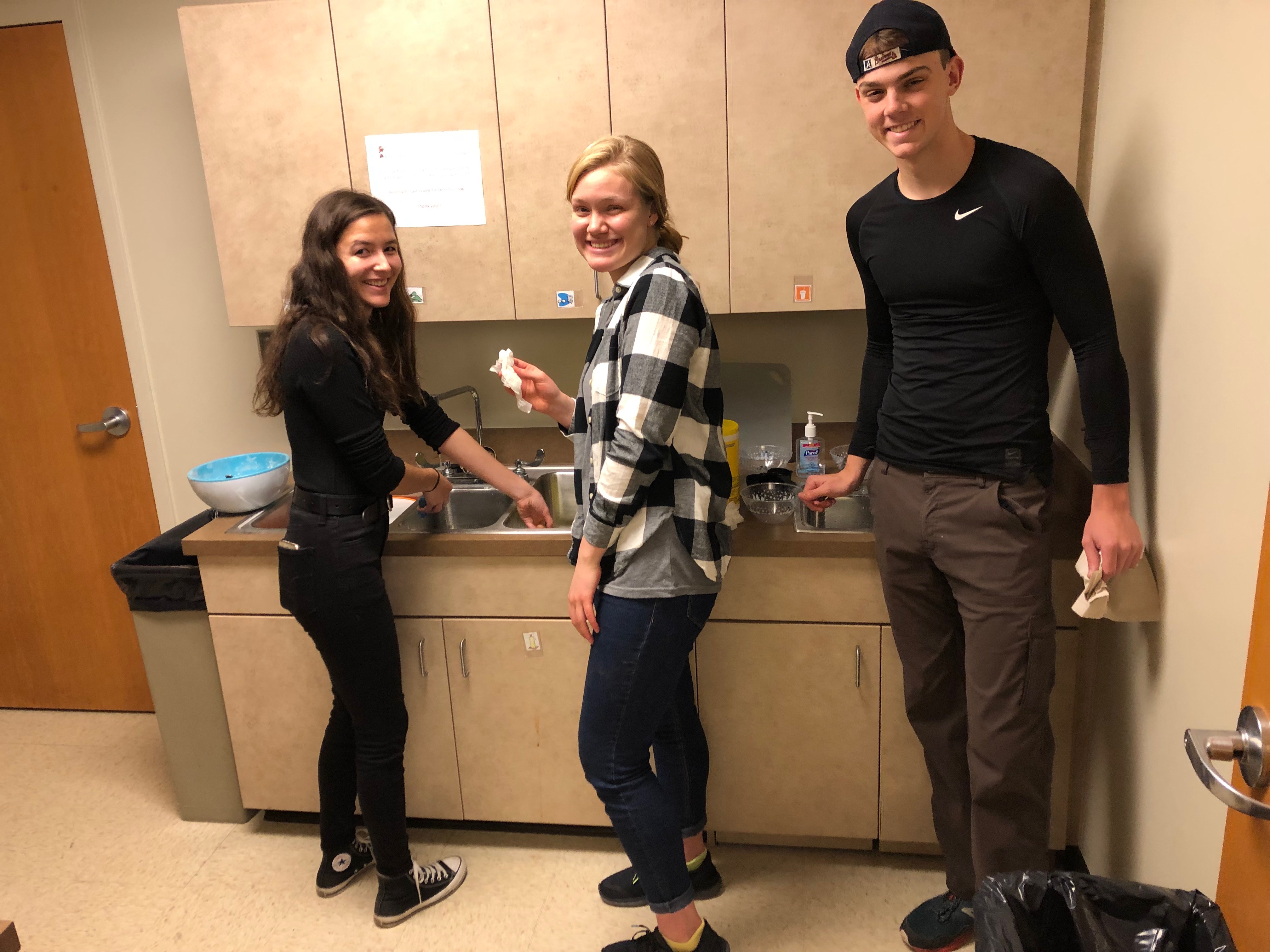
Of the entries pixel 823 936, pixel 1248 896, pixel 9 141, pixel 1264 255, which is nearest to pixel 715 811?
pixel 823 936

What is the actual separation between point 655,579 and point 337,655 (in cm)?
75

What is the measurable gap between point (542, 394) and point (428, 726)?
90 cm

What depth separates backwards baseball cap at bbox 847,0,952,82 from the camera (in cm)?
139

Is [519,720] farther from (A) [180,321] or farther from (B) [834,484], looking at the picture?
(A) [180,321]

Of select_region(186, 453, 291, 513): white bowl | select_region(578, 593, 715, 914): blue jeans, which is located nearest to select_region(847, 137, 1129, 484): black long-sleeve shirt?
select_region(578, 593, 715, 914): blue jeans

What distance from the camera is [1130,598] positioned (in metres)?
1.55

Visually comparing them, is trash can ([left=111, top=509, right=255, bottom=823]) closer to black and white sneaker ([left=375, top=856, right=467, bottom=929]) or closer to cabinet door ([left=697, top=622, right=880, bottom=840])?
black and white sneaker ([left=375, top=856, right=467, bottom=929])

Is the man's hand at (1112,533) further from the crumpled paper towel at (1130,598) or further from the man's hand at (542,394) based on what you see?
the man's hand at (542,394)

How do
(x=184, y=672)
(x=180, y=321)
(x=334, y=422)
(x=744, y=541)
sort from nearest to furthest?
(x=334, y=422)
(x=744, y=541)
(x=184, y=672)
(x=180, y=321)

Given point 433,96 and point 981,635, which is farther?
point 433,96

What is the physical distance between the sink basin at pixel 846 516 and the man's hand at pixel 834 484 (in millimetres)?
298

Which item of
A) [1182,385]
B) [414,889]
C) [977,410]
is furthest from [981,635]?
[414,889]

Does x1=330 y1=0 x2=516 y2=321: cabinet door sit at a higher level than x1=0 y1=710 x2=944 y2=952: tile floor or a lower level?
higher

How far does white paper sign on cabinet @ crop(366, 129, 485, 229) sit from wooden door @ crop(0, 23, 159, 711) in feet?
3.46
